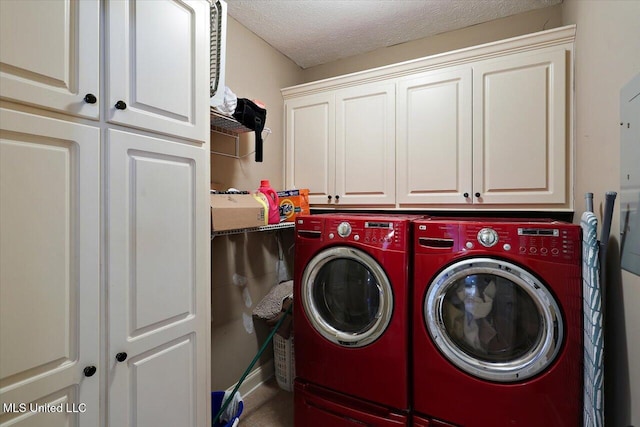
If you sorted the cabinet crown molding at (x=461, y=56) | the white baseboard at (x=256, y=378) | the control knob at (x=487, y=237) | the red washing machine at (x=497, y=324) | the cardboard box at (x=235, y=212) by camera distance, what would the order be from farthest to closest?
the white baseboard at (x=256, y=378) < the cabinet crown molding at (x=461, y=56) < the cardboard box at (x=235, y=212) < the control knob at (x=487, y=237) < the red washing machine at (x=497, y=324)

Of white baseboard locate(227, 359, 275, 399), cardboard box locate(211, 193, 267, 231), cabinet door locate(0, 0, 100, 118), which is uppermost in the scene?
cabinet door locate(0, 0, 100, 118)

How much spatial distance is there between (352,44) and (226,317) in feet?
7.57

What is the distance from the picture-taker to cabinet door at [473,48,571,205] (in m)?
1.62

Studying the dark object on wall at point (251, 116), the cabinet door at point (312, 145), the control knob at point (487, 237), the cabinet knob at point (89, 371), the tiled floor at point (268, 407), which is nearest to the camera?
the cabinet knob at point (89, 371)

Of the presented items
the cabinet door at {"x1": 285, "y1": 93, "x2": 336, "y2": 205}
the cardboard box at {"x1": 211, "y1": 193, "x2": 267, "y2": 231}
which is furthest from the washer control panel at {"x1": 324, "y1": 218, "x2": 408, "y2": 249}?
the cabinet door at {"x1": 285, "y1": 93, "x2": 336, "y2": 205}

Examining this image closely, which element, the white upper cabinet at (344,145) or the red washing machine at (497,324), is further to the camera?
the white upper cabinet at (344,145)

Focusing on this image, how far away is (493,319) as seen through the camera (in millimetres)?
1396

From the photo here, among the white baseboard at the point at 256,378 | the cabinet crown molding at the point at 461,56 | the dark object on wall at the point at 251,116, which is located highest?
the cabinet crown molding at the point at 461,56

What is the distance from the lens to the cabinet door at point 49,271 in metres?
0.74

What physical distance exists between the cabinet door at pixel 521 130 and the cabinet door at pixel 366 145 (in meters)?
0.54

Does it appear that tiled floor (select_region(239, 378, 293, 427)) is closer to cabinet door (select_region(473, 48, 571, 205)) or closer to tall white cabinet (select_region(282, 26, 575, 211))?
tall white cabinet (select_region(282, 26, 575, 211))

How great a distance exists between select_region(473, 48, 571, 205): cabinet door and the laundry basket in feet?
5.56

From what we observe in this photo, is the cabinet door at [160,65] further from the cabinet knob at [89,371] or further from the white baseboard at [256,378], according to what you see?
the white baseboard at [256,378]

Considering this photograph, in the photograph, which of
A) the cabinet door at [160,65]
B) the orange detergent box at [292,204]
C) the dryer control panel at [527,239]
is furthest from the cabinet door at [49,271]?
the dryer control panel at [527,239]
